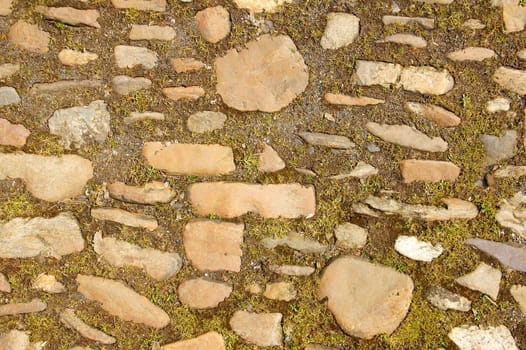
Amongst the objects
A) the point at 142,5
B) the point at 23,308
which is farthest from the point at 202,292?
the point at 142,5

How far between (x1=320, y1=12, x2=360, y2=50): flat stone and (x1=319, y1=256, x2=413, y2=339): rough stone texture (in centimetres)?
106

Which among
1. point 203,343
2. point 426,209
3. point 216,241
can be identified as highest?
point 426,209

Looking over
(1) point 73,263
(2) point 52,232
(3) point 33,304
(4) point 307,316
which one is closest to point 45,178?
(2) point 52,232

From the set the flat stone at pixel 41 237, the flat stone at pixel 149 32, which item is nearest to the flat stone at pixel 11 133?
the flat stone at pixel 41 237

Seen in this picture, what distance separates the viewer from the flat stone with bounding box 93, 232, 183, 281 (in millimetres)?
2533

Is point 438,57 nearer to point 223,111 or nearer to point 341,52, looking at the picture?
point 341,52

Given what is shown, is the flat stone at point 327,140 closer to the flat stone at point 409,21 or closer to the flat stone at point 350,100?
the flat stone at point 350,100

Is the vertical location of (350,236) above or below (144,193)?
below

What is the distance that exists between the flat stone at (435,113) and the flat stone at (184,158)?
0.93 meters

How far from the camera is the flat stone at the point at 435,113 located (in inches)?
100.0

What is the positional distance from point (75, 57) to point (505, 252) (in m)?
2.23

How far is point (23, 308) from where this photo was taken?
8.32 feet

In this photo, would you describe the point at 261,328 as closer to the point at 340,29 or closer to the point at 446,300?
the point at 446,300

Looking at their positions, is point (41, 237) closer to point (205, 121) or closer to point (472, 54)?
point (205, 121)
